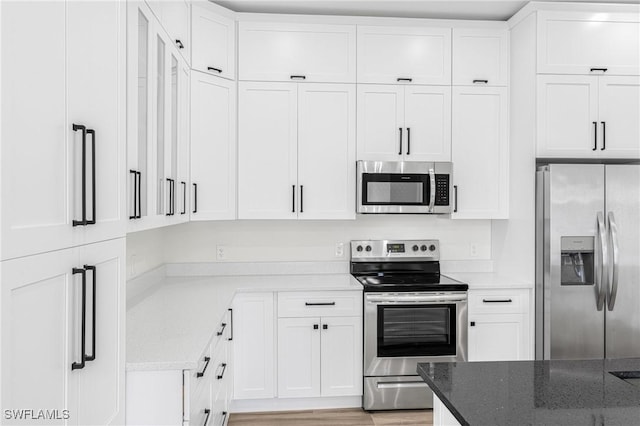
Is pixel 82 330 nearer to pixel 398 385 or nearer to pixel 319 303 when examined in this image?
pixel 319 303

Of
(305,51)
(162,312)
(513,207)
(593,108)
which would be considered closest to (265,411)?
(162,312)

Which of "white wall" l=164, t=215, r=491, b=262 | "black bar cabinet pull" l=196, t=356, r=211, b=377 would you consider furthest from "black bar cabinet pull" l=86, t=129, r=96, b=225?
"white wall" l=164, t=215, r=491, b=262

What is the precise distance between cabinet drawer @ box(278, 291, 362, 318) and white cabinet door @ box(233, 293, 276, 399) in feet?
0.33

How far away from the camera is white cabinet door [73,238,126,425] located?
1.19m

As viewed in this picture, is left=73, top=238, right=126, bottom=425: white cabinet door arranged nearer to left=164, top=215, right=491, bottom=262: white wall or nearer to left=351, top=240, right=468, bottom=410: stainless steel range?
left=351, top=240, right=468, bottom=410: stainless steel range

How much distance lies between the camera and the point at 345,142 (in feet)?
11.2

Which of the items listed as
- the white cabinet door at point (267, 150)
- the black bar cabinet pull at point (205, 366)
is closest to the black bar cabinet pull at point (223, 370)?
the black bar cabinet pull at point (205, 366)

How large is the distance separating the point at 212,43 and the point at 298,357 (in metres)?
2.15

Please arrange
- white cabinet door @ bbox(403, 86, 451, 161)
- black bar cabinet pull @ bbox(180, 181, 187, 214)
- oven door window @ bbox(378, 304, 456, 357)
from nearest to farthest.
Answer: black bar cabinet pull @ bbox(180, 181, 187, 214), oven door window @ bbox(378, 304, 456, 357), white cabinet door @ bbox(403, 86, 451, 161)

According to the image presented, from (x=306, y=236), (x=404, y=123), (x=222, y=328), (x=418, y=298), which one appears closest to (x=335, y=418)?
(x=418, y=298)

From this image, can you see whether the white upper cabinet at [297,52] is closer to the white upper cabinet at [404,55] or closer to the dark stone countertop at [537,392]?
the white upper cabinet at [404,55]

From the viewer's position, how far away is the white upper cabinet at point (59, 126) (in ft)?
2.90

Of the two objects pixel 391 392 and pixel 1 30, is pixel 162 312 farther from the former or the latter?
pixel 1 30

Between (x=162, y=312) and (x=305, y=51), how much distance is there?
6.61ft
